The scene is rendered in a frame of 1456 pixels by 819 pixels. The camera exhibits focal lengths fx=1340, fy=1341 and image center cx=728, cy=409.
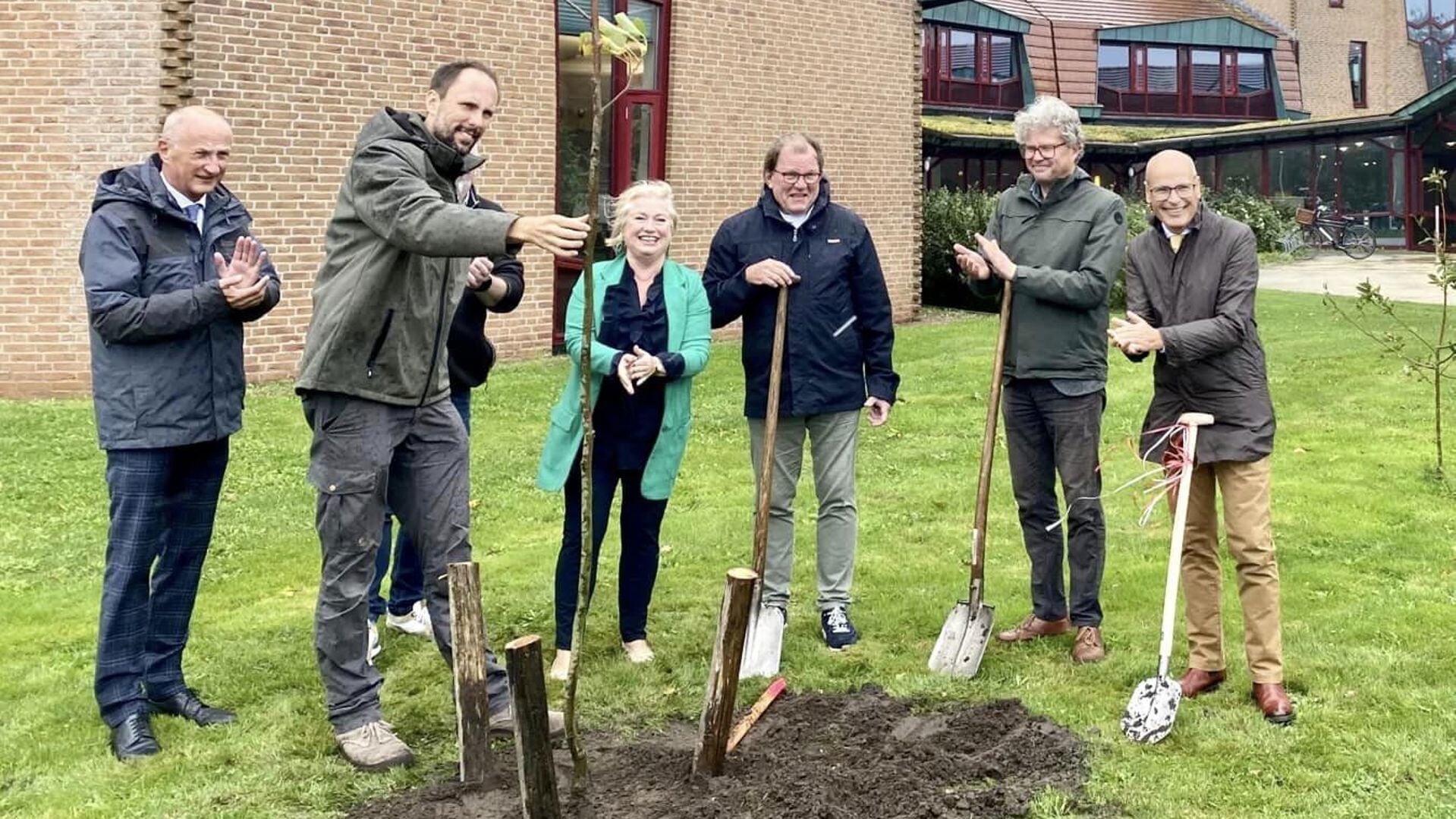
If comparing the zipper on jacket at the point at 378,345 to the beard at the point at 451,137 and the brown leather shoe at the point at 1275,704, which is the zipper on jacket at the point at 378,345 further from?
the brown leather shoe at the point at 1275,704

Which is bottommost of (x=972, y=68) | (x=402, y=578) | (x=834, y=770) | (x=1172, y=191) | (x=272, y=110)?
(x=834, y=770)

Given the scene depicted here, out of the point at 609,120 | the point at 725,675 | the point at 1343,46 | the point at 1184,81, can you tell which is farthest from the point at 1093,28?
the point at 725,675

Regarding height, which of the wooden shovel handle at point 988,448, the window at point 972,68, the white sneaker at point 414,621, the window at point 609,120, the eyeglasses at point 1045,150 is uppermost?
the window at point 972,68

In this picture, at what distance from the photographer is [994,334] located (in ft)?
51.2

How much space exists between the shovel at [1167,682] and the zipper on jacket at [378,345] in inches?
103

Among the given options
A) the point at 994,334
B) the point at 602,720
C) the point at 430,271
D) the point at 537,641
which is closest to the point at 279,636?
the point at 602,720

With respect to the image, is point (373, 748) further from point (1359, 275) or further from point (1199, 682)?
point (1359, 275)

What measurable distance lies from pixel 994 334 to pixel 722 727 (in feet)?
39.6

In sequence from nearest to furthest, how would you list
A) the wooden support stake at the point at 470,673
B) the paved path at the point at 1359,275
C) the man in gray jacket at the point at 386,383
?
the wooden support stake at the point at 470,673 < the man in gray jacket at the point at 386,383 < the paved path at the point at 1359,275

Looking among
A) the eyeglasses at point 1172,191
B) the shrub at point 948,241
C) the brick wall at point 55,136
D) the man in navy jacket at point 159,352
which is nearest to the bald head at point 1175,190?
the eyeglasses at point 1172,191

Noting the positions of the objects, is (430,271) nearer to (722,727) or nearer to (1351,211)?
(722,727)

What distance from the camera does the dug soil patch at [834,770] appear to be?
3896mm

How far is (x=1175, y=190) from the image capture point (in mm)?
4570

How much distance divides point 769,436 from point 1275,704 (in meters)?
2.06
